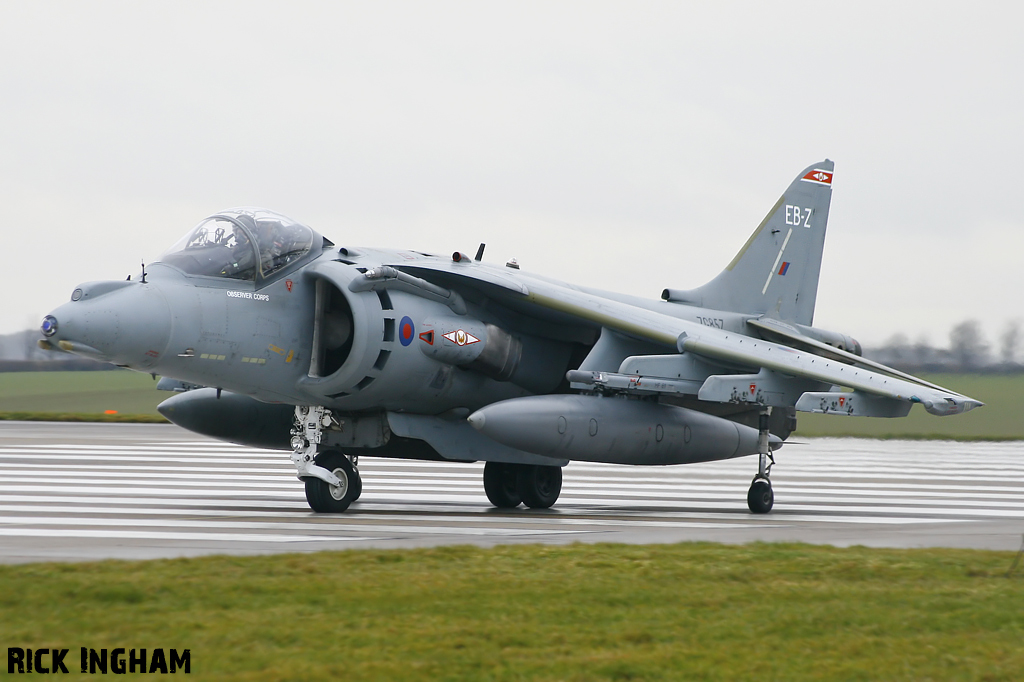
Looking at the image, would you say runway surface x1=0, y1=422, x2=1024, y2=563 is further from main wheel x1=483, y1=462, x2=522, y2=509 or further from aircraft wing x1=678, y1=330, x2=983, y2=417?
aircraft wing x1=678, y1=330, x2=983, y2=417

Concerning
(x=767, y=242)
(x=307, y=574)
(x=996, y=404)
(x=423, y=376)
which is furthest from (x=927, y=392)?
(x=996, y=404)

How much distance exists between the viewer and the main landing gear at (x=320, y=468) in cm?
1109

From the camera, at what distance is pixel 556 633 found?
17.1 ft

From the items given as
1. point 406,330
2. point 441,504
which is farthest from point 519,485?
point 406,330

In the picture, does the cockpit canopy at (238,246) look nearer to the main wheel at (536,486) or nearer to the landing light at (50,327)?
the landing light at (50,327)

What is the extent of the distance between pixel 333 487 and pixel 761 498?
15.3ft

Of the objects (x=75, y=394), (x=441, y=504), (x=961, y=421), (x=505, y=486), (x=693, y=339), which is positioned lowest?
(x=75, y=394)

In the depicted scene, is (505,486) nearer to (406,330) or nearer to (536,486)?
(536,486)

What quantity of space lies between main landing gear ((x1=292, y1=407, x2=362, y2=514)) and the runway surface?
25cm

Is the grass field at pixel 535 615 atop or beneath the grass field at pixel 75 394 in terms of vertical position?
atop

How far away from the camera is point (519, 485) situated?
1284 cm

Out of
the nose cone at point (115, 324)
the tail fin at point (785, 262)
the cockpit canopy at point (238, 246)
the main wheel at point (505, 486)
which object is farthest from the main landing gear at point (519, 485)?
the nose cone at point (115, 324)

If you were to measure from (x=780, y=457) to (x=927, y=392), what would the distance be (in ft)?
35.1

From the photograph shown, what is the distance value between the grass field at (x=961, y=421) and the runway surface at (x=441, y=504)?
139 cm
